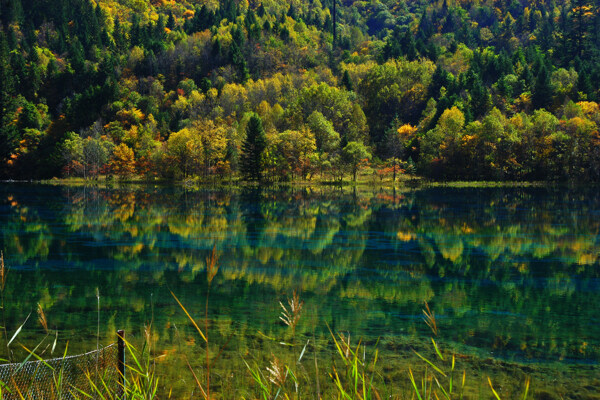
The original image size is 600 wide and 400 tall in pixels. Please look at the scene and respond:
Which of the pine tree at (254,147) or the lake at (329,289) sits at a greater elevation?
the pine tree at (254,147)

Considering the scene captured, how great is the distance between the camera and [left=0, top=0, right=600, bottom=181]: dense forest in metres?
103

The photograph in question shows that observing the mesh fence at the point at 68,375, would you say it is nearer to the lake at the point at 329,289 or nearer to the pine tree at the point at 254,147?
the lake at the point at 329,289

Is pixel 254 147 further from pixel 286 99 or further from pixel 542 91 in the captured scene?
pixel 542 91

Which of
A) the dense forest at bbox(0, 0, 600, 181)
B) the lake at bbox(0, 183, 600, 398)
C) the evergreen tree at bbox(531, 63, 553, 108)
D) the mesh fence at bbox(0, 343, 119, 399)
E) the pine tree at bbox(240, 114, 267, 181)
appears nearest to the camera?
the mesh fence at bbox(0, 343, 119, 399)

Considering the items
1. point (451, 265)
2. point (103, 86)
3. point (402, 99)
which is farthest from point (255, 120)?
point (451, 265)

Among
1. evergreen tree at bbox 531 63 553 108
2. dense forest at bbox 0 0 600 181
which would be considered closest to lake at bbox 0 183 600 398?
dense forest at bbox 0 0 600 181

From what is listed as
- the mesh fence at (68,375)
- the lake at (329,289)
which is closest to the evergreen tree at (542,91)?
the lake at (329,289)

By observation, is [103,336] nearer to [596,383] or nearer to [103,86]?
[596,383]

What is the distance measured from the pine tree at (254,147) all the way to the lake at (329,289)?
62277mm

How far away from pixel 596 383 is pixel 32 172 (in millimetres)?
132320

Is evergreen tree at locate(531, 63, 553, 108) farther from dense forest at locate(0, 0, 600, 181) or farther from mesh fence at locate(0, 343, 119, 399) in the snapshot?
mesh fence at locate(0, 343, 119, 399)

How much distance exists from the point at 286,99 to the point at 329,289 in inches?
4729

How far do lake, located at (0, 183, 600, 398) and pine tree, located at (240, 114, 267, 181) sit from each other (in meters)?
62.3

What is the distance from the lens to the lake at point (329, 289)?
42.2 feet
